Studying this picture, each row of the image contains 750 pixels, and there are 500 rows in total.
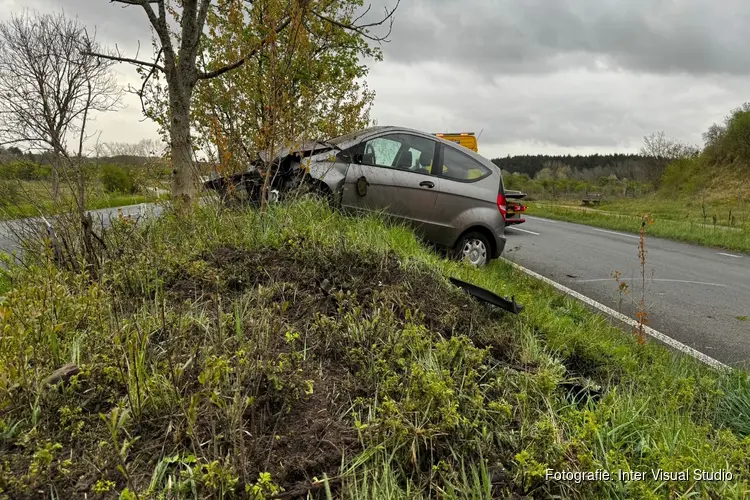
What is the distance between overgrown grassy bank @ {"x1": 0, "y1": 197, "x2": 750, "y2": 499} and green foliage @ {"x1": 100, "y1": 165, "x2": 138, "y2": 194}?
2980 millimetres

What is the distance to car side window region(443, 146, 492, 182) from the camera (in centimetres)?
630

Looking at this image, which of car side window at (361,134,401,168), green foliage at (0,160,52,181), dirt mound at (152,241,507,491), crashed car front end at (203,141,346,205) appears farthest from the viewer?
car side window at (361,134,401,168)

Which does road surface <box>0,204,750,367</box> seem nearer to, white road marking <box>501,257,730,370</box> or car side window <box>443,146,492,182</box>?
white road marking <box>501,257,730,370</box>

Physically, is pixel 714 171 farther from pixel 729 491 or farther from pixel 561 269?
pixel 729 491

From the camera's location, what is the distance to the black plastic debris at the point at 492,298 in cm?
331

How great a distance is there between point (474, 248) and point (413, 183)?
1.35m

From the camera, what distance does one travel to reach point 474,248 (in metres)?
6.43

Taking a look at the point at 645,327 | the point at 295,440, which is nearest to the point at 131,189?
the point at 295,440

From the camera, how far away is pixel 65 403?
71.3 inches

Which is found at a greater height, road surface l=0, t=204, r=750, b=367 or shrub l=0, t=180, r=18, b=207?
shrub l=0, t=180, r=18, b=207

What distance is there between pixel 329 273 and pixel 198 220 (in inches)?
72.7

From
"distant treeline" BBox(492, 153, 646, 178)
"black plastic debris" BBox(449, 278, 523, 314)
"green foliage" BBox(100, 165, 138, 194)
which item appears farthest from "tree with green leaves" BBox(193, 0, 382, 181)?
"distant treeline" BBox(492, 153, 646, 178)

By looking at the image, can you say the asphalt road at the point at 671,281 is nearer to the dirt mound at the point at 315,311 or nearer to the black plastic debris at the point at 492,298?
the black plastic debris at the point at 492,298

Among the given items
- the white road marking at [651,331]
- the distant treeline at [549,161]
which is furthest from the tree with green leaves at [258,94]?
the distant treeline at [549,161]
